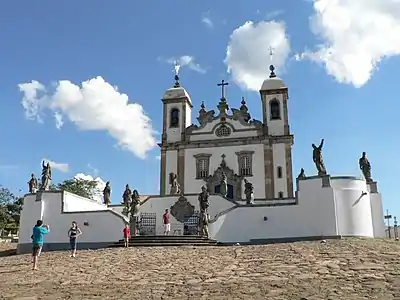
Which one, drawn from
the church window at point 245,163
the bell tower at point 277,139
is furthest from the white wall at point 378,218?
the church window at point 245,163

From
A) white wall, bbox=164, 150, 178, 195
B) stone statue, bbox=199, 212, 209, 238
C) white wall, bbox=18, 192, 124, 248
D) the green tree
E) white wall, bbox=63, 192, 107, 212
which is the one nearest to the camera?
stone statue, bbox=199, 212, 209, 238

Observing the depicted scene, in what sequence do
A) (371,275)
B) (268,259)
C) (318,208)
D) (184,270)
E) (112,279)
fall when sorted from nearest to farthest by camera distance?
(371,275)
(112,279)
(184,270)
(268,259)
(318,208)

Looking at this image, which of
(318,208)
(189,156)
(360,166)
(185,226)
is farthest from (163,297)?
(189,156)

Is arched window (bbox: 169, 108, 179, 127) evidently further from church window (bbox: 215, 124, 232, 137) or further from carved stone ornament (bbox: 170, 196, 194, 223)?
carved stone ornament (bbox: 170, 196, 194, 223)

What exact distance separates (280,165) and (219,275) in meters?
27.5

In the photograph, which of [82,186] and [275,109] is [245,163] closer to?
[275,109]

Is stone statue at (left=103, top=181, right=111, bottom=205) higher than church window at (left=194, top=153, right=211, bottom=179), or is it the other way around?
church window at (left=194, top=153, right=211, bottom=179)

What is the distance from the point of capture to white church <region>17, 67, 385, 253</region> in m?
23.2

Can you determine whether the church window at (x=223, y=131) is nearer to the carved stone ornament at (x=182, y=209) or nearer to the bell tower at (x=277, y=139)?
the bell tower at (x=277, y=139)

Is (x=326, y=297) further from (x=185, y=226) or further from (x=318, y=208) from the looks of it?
(x=185, y=226)

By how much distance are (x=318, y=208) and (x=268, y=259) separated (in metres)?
9.90

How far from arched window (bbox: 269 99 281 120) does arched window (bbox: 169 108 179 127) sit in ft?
27.9

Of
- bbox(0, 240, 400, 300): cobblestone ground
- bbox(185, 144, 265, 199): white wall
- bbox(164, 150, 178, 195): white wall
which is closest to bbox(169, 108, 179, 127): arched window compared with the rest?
bbox(164, 150, 178, 195): white wall

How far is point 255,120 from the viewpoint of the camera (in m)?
40.6
